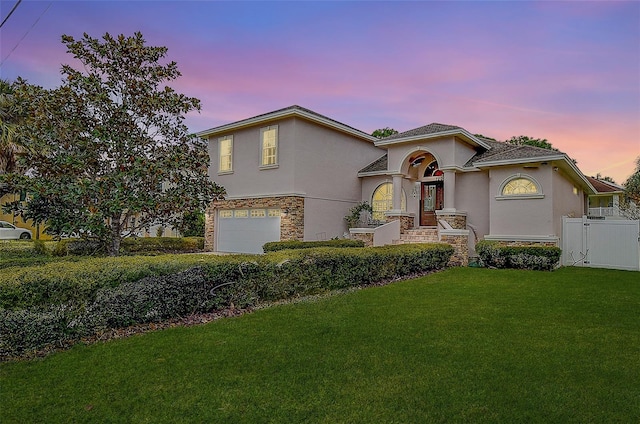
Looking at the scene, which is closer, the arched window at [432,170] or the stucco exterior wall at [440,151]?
the stucco exterior wall at [440,151]

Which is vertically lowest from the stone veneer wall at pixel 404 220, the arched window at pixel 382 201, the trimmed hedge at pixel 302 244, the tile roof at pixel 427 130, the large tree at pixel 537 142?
the trimmed hedge at pixel 302 244

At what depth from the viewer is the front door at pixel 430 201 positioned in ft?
59.4

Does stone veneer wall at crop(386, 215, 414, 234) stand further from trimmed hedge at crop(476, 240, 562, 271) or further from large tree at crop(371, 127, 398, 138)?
large tree at crop(371, 127, 398, 138)

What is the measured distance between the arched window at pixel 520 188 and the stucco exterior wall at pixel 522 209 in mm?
119

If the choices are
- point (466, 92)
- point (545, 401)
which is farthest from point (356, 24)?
A: point (545, 401)

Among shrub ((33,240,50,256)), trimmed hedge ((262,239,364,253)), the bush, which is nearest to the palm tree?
shrub ((33,240,50,256))

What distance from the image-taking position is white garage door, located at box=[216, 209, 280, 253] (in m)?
17.0

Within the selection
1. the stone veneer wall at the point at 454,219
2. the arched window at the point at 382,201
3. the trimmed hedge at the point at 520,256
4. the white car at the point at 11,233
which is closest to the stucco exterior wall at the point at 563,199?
the trimmed hedge at the point at 520,256

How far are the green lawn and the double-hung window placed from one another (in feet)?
35.0

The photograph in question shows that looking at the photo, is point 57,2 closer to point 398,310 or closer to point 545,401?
point 398,310

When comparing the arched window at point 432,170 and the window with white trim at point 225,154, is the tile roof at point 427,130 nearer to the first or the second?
the arched window at point 432,170

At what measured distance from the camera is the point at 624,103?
13.6 meters

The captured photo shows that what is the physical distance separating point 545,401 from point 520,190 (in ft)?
41.4

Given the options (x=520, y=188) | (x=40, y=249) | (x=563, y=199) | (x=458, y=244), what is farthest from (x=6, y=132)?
(x=563, y=199)
